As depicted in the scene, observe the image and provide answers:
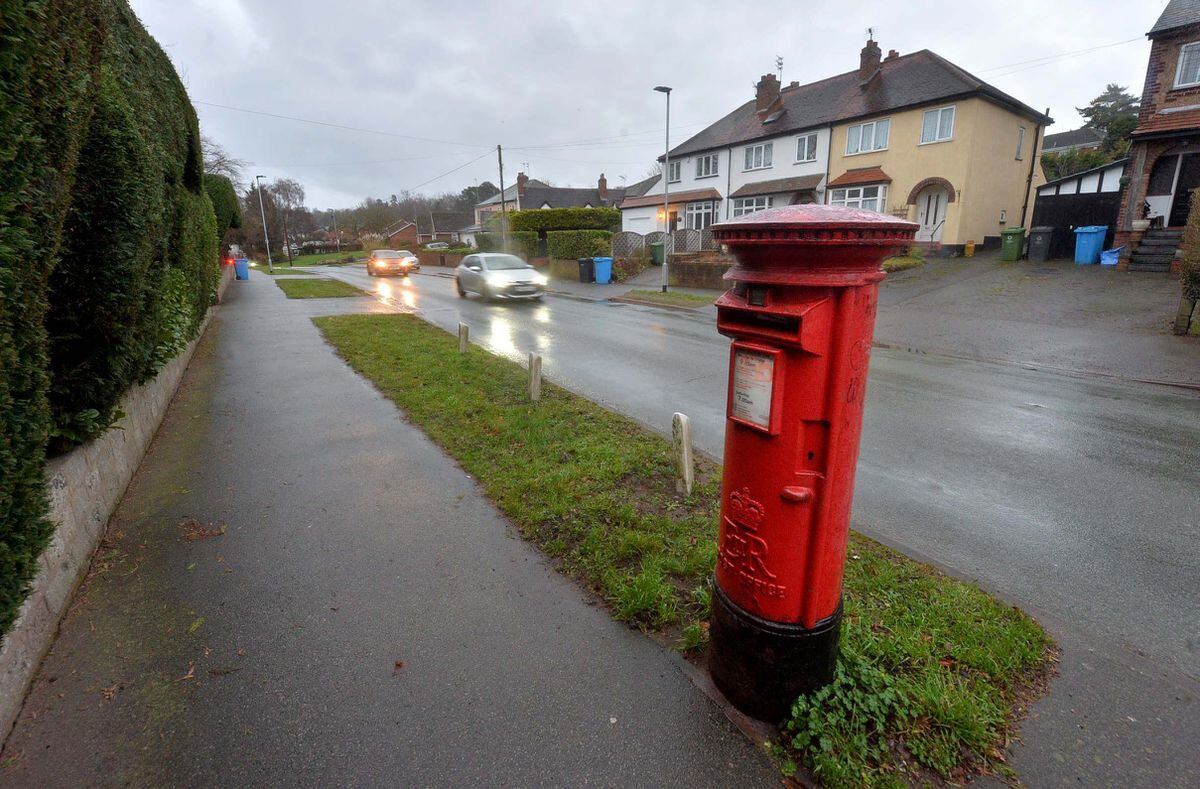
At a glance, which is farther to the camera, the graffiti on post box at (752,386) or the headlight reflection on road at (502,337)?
the headlight reflection on road at (502,337)

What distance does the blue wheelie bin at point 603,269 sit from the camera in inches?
976

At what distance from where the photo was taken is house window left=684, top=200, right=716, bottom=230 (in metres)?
34.2

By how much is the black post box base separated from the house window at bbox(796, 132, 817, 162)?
29.7 metres

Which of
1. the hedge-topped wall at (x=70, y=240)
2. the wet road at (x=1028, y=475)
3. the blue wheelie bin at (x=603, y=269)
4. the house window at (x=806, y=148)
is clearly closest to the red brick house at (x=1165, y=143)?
the wet road at (x=1028, y=475)

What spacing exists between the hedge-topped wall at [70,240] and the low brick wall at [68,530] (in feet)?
0.72

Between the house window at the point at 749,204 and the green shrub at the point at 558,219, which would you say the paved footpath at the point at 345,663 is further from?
the house window at the point at 749,204

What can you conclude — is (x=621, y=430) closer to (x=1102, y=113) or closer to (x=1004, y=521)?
(x=1004, y=521)

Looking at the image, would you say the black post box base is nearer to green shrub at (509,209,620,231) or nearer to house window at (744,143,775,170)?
green shrub at (509,209,620,231)

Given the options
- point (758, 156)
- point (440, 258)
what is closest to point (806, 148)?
point (758, 156)

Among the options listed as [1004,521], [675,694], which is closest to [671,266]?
[1004,521]

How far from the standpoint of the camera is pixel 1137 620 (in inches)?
117

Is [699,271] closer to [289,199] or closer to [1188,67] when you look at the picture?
[1188,67]

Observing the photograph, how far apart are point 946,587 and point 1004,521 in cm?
141

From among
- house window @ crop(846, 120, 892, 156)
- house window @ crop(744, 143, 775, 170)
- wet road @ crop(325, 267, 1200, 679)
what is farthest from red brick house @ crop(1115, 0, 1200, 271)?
house window @ crop(744, 143, 775, 170)
